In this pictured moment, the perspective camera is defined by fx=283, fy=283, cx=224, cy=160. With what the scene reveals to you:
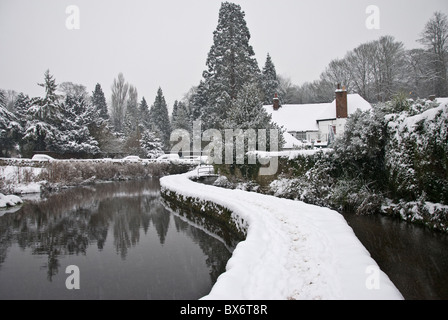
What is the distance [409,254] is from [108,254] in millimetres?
6998

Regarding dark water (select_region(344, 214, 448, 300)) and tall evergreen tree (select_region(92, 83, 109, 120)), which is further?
tall evergreen tree (select_region(92, 83, 109, 120))

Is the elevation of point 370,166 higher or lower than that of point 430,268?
higher

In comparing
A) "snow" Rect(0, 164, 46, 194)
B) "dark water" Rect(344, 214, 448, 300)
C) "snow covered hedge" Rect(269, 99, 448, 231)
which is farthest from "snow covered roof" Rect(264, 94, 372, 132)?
"dark water" Rect(344, 214, 448, 300)

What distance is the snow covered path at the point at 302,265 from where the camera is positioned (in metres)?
3.31

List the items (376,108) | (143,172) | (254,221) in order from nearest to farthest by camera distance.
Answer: (254,221) → (376,108) → (143,172)

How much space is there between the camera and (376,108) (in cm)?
1005

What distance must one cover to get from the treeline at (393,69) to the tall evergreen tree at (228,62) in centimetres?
1314

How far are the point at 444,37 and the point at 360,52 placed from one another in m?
11.0

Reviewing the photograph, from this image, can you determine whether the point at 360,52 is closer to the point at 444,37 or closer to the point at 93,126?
the point at 444,37

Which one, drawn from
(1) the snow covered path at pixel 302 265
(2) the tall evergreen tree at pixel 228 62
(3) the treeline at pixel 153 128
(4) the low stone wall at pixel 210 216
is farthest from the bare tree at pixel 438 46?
(1) the snow covered path at pixel 302 265

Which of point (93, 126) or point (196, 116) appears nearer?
point (93, 126)

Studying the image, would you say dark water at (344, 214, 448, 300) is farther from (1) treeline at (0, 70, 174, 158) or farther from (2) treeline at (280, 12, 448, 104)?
(1) treeline at (0, 70, 174, 158)

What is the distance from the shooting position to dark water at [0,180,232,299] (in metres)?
5.36
